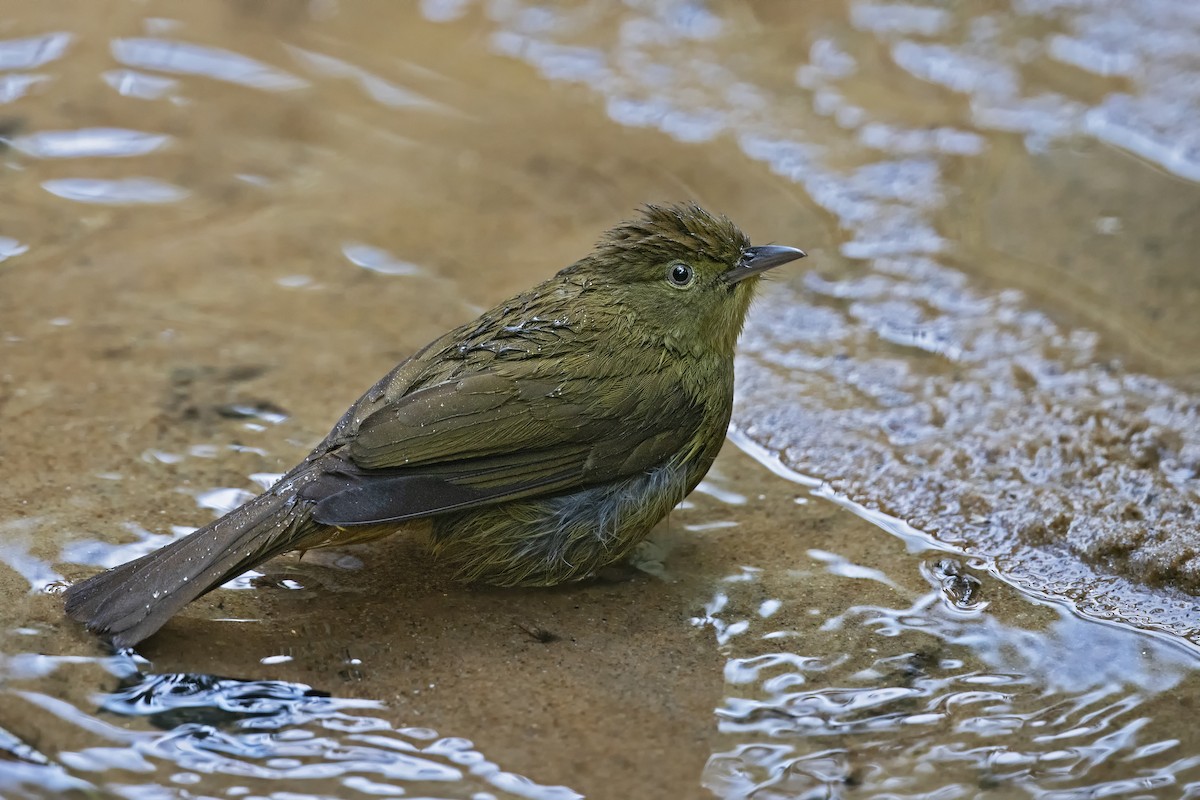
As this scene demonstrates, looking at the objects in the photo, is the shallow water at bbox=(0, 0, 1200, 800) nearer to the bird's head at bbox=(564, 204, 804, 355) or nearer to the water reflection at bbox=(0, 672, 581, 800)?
the water reflection at bbox=(0, 672, 581, 800)

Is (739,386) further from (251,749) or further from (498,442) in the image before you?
(251,749)

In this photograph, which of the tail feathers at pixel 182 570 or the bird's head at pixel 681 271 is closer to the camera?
the tail feathers at pixel 182 570

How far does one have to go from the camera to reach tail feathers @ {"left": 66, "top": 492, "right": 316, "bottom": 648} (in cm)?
367

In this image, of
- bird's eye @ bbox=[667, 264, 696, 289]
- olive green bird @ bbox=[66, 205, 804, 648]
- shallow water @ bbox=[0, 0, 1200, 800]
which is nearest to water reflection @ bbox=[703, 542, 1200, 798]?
shallow water @ bbox=[0, 0, 1200, 800]

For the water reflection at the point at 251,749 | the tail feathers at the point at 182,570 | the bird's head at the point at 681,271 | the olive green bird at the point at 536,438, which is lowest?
the water reflection at the point at 251,749

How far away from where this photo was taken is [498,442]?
4.17 meters

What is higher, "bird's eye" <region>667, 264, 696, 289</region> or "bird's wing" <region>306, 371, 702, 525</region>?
"bird's eye" <region>667, 264, 696, 289</region>

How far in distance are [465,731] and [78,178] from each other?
4080mm

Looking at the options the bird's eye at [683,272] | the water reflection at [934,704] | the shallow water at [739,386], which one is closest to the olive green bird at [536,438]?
the bird's eye at [683,272]

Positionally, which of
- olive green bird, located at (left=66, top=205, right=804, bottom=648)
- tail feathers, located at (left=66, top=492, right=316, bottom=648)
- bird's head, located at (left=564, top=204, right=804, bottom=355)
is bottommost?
tail feathers, located at (left=66, top=492, right=316, bottom=648)

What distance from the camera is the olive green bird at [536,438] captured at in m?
3.86

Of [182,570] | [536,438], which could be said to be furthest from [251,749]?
[536,438]

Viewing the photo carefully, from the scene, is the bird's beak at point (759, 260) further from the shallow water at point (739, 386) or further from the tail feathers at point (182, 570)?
the tail feathers at point (182, 570)

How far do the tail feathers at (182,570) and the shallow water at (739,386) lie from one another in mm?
92
